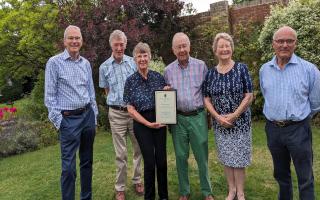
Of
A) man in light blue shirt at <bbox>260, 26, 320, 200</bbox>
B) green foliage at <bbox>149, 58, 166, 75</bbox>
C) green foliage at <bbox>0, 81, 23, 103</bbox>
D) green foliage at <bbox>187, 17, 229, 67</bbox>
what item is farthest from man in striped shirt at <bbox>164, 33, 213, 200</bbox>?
green foliage at <bbox>0, 81, 23, 103</bbox>

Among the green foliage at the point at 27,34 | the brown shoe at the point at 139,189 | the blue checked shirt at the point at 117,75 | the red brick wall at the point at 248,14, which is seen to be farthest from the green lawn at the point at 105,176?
the green foliage at the point at 27,34

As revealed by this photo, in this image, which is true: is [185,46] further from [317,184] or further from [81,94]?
[317,184]

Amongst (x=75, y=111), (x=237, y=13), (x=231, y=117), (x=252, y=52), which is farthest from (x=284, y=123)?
(x=237, y=13)

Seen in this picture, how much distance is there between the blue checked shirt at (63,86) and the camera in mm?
4117

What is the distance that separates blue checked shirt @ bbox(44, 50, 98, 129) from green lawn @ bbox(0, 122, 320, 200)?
1.46 metres

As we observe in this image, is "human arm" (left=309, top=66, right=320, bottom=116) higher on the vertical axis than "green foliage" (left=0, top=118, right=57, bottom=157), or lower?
higher

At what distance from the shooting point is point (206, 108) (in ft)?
14.3

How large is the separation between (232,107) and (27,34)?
29.2 ft

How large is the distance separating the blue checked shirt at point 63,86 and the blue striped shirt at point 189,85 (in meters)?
1.01

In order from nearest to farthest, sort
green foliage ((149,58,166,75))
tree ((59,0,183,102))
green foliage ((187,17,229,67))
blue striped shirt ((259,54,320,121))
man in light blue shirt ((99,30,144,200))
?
blue striped shirt ((259,54,320,121)), man in light blue shirt ((99,30,144,200)), green foliage ((149,58,166,75)), tree ((59,0,183,102)), green foliage ((187,17,229,67))

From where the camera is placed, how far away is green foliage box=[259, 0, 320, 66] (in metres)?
8.05

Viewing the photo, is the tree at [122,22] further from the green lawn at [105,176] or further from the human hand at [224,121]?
the human hand at [224,121]

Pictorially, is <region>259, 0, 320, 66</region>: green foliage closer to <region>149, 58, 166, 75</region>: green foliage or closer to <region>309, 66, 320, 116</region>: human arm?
<region>149, 58, 166, 75</region>: green foliage

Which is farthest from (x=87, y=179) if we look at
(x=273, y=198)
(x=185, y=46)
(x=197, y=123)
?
(x=273, y=198)
